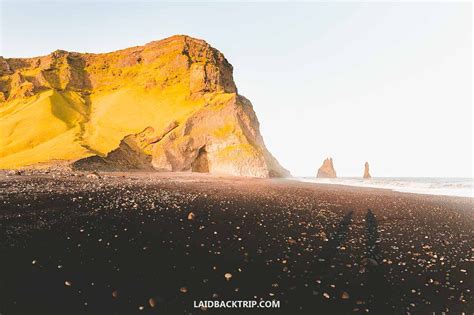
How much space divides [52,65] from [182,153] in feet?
203

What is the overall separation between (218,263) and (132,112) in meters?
68.9

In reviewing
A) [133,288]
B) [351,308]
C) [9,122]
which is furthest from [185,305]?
[9,122]

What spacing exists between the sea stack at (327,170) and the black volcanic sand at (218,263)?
134740mm

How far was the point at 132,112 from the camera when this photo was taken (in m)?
69.0

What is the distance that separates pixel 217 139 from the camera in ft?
195

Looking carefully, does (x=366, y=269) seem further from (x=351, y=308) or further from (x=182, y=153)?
(x=182, y=153)

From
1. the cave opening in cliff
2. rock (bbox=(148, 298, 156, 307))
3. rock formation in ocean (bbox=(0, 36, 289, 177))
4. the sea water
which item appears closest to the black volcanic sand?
rock (bbox=(148, 298, 156, 307))

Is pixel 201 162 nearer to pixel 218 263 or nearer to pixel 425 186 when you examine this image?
pixel 425 186

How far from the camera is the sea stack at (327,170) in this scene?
142m

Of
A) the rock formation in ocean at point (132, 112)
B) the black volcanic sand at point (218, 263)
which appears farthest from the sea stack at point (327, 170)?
the black volcanic sand at point (218, 263)

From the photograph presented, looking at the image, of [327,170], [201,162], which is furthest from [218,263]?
[327,170]

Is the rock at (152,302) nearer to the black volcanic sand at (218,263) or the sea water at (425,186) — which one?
the black volcanic sand at (218,263)

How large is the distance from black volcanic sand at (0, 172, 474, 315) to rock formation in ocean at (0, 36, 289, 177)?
3853 cm

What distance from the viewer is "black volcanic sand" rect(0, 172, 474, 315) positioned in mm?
5250
